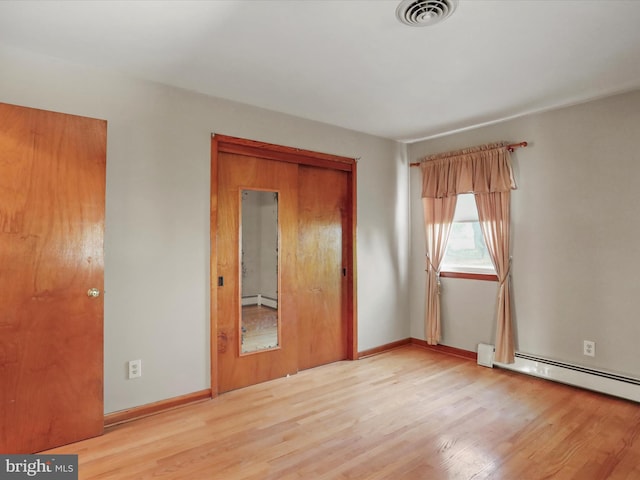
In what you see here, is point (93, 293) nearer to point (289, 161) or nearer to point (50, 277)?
point (50, 277)

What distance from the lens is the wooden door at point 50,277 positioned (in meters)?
2.12

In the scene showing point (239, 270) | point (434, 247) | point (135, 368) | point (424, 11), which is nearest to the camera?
point (424, 11)

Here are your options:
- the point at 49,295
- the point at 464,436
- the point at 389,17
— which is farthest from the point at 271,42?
the point at 464,436

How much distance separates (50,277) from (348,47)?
2333 mm

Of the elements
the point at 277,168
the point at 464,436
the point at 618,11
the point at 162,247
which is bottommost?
the point at 464,436

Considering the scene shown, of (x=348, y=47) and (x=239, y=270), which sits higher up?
(x=348, y=47)

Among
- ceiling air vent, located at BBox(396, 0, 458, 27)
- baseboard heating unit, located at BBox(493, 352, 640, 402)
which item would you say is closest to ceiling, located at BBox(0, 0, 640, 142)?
ceiling air vent, located at BBox(396, 0, 458, 27)

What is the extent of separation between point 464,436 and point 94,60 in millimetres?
3518

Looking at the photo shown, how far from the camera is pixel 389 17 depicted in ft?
6.52

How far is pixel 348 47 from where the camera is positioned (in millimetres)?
2301

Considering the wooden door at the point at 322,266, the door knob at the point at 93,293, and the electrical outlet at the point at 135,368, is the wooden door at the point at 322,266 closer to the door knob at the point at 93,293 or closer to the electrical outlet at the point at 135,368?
the electrical outlet at the point at 135,368

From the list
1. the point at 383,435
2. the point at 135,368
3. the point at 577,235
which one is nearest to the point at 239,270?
the point at 135,368

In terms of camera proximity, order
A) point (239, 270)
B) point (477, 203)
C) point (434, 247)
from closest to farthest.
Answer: point (239, 270)
point (477, 203)
point (434, 247)

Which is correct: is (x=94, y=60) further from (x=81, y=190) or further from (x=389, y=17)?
(x=389, y=17)
